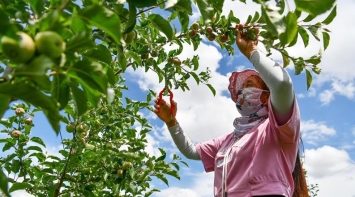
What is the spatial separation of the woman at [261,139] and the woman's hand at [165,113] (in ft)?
1.39

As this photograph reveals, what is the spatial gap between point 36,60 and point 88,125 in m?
2.10

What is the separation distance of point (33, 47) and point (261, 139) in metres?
1.45

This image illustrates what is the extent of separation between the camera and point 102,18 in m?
0.78

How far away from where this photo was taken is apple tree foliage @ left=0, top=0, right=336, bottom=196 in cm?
73

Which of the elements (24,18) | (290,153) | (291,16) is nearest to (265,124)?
(290,153)

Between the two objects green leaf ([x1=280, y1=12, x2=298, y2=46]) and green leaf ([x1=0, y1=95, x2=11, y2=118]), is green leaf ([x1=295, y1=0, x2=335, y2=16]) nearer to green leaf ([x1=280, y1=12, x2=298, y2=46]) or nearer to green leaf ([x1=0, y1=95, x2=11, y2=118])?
green leaf ([x1=280, y1=12, x2=298, y2=46])

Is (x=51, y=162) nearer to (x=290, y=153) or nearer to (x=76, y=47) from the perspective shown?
(x=290, y=153)

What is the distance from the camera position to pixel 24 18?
2.91 ft

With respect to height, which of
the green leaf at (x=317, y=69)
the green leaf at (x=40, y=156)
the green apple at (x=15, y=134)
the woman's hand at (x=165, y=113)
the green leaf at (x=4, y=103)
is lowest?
the green leaf at (x=4, y=103)

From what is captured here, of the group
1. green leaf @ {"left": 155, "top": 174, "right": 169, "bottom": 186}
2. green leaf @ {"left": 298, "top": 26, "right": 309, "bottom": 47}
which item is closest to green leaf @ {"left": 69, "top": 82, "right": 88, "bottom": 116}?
green leaf @ {"left": 298, "top": 26, "right": 309, "bottom": 47}

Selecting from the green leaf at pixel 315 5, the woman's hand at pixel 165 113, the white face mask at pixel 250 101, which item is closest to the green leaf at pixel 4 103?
the green leaf at pixel 315 5

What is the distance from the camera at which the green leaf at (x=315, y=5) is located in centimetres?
83

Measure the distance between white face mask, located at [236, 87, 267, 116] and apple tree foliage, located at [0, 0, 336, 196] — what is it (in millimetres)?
276

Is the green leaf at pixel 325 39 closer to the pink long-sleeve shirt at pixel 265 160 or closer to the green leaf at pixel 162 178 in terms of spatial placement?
the pink long-sleeve shirt at pixel 265 160
